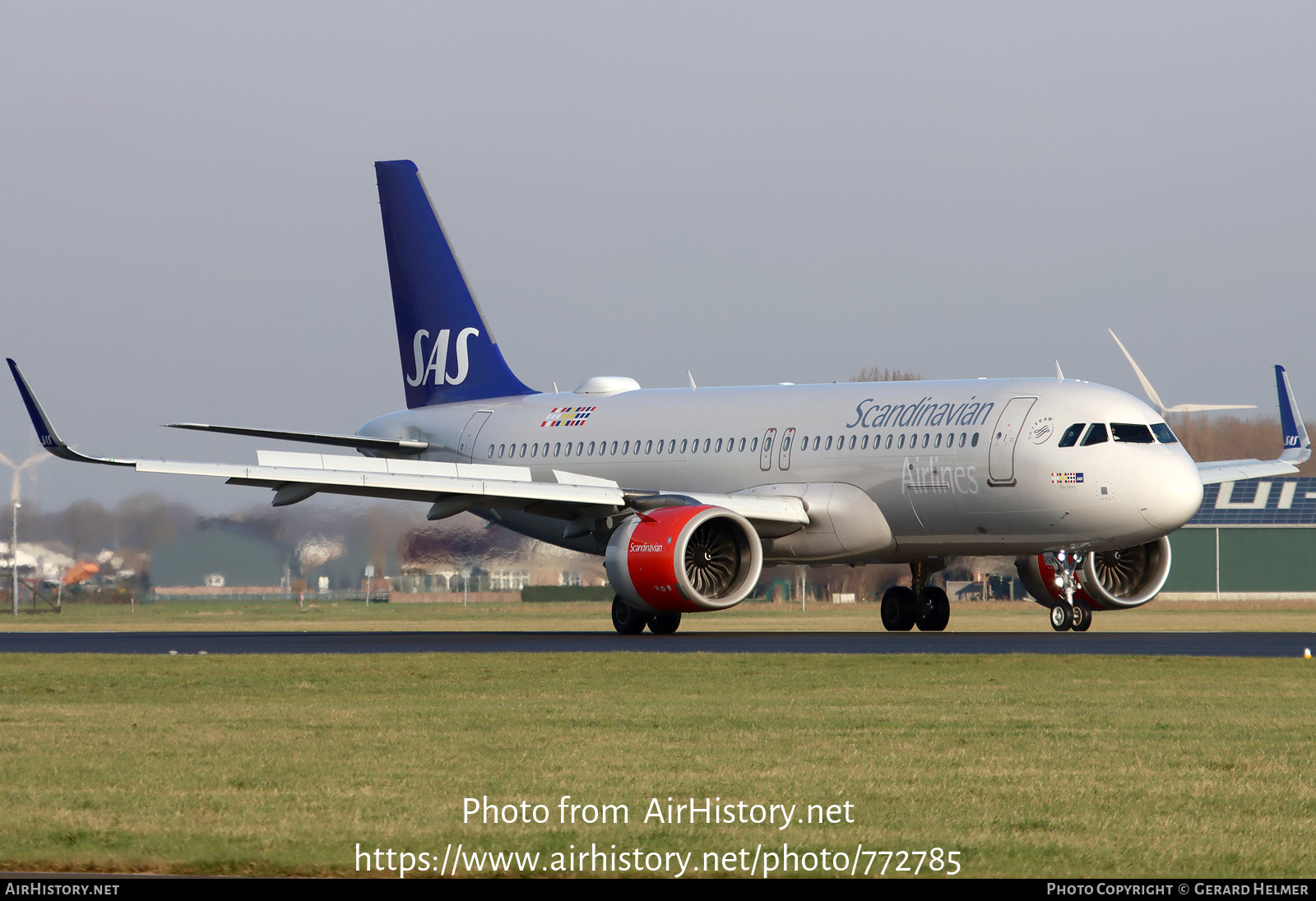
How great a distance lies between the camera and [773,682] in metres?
17.9

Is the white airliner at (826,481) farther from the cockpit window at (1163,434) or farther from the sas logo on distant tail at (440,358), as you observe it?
the sas logo on distant tail at (440,358)

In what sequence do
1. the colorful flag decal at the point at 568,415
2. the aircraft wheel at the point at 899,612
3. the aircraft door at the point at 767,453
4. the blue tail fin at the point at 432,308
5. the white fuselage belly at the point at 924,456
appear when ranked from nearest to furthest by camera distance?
the white fuselage belly at the point at 924,456, the aircraft door at the point at 767,453, the aircraft wheel at the point at 899,612, the colorful flag decal at the point at 568,415, the blue tail fin at the point at 432,308

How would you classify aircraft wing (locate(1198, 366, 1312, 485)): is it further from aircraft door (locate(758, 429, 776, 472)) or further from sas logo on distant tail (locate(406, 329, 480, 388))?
sas logo on distant tail (locate(406, 329, 480, 388))

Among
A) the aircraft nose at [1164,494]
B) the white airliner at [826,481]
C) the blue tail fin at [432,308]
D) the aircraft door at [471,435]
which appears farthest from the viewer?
the blue tail fin at [432,308]

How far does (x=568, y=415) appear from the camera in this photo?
1432 inches

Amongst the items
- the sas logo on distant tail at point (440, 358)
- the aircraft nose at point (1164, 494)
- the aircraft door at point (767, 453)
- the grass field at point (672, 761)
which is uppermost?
the sas logo on distant tail at point (440, 358)

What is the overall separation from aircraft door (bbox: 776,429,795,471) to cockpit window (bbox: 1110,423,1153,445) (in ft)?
19.2

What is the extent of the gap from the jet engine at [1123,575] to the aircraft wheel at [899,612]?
2680 millimetres

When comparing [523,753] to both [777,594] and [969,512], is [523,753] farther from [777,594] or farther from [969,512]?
[777,594]

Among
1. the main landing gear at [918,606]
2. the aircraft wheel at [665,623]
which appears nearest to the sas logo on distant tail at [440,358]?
the aircraft wheel at [665,623]

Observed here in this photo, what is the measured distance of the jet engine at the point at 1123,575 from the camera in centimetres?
3067

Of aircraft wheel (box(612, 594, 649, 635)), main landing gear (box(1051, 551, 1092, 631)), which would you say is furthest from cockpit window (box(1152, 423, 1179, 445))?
aircraft wheel (box(612, 594, 649, 635))

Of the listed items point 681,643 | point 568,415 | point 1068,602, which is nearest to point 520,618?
point 568,415
